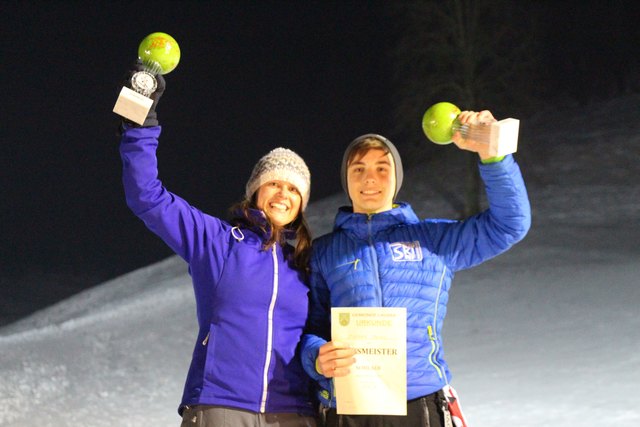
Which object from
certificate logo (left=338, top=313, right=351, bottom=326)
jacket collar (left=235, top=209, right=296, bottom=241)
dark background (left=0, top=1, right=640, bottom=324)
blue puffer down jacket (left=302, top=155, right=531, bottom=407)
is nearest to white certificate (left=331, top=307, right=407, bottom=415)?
certificate logo (left=338, top=313, right=351, bottom=326)

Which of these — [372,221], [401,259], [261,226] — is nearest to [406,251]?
[401,259]

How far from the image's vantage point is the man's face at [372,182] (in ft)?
10.4

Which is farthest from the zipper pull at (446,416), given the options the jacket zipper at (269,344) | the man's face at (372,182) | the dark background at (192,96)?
the dark background at (192,96)

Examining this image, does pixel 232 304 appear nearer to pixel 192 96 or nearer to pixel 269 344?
pixel 269 344

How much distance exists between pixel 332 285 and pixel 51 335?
894 centimetres

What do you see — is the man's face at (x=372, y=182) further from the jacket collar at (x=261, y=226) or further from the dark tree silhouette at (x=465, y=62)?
the dark tree silhouette at (x=465, y=62)

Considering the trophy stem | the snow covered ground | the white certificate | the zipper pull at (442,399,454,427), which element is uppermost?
the snow covered ground

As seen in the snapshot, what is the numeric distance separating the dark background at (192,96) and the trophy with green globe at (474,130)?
21618 mm

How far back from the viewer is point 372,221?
124 inches

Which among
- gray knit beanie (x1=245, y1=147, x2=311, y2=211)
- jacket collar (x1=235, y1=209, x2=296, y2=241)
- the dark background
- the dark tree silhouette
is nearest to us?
jacket collar (x1=235, y1=209, x2=296, y2=241)

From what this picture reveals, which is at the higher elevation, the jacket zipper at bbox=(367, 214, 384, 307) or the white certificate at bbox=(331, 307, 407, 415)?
the jacket zipper at bbox=(367, 214, 384, 307)

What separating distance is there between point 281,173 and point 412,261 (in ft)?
2.13

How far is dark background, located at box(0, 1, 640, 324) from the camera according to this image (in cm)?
3244

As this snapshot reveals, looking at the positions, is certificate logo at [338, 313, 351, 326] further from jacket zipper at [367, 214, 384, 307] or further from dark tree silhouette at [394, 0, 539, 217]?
dark tree silhouette at [394, 0, 539, 217]
